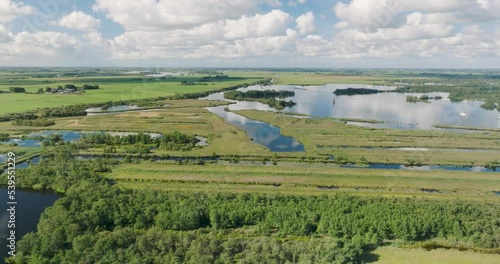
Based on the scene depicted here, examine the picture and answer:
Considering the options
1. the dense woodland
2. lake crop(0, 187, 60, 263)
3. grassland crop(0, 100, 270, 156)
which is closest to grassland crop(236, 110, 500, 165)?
grassland crop(0, 100, 270, 156)

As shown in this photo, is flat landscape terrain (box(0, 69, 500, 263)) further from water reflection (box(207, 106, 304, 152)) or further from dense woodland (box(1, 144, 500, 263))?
water reflection (box(207, 106, 304, 152))

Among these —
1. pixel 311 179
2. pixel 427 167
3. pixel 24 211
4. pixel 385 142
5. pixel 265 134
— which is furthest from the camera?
pixel 265 134

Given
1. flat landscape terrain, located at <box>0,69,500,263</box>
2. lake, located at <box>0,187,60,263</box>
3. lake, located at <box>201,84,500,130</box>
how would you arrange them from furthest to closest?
lake, located at <box>201,84,500,130</box> → lake, located at <box>0,187,60,263</box> → flat landscape terrain, located at <box>0,69,500,263</box>

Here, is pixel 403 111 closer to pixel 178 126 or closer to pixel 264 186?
pixel 178 126

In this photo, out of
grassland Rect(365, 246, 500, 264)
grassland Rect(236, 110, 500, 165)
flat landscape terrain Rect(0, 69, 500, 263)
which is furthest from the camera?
grassland Rect(236, 110, 500, 165)

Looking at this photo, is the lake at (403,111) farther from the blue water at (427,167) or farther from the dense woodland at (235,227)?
the dense woodland at (235,227)

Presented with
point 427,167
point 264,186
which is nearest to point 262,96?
point 427,167

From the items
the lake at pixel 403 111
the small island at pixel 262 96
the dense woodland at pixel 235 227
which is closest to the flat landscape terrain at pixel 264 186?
the dense woodland at pixel 235 227
